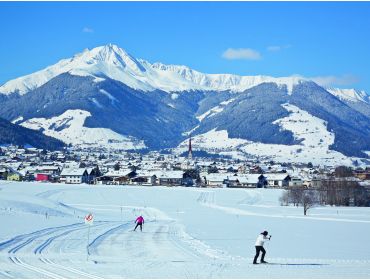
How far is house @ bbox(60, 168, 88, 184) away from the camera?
488 feet

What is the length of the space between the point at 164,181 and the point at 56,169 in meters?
42.3

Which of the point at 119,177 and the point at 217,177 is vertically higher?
the point at 217,177

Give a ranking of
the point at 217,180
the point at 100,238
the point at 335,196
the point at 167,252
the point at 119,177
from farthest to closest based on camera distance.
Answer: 1. the point at 119,177
2. the point at 217,180
3. the point at 335,196
4. the point at 100,238
5. the point at 167,252

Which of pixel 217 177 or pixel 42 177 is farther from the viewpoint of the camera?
pixel 42 177

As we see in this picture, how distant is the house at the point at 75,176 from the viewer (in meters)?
149

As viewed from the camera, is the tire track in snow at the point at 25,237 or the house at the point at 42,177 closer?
the tire track in snow at the point at 25,237

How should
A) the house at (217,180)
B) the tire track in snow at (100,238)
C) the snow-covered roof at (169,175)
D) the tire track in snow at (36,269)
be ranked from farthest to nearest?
the snow-covered roof at (169,175) → the house at (217,180) → the tire track in snow at (100,238) → the tire track in snow at (36,269)

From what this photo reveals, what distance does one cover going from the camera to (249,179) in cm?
14150

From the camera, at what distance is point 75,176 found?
491 ft

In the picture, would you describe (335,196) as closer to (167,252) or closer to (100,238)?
(100,238)

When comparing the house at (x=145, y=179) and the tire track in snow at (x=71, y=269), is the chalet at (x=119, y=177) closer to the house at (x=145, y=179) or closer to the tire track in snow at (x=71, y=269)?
the house at (x=145, y=179)

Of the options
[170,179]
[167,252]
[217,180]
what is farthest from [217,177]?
[167,252]

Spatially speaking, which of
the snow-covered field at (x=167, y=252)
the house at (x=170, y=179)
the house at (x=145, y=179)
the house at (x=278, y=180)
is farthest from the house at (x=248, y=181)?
the snow-covered field at (x=167, y=252)

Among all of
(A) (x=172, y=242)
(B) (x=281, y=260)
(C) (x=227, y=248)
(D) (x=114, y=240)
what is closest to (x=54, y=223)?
(D) (x=114, y=240)
